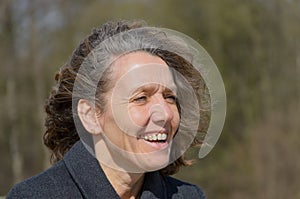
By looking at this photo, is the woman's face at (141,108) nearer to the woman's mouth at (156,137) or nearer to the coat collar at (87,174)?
the woman's mouth at (156,137)

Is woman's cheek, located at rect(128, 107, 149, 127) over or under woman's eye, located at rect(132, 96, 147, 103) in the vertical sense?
under

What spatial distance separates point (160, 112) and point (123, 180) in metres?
0.32

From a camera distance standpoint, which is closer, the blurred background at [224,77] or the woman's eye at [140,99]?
the woman's eye at [140,99]

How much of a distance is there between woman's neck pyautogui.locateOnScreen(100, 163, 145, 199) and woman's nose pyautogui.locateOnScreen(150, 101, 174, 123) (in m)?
0.27

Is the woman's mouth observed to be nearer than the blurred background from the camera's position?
Yes

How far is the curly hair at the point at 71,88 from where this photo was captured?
2482mm

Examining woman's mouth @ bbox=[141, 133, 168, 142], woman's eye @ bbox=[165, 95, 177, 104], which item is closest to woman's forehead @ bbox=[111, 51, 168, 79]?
woman's eye @ bbox=[165, 95, 177, 104]

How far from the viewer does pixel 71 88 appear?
254 cm

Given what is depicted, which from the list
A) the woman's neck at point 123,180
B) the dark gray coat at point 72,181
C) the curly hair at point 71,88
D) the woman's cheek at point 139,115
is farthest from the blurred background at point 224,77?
the woman's cheek at point 139,115

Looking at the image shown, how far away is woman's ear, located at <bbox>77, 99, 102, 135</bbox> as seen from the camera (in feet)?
7.87

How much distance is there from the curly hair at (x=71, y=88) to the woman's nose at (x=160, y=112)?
192 mm

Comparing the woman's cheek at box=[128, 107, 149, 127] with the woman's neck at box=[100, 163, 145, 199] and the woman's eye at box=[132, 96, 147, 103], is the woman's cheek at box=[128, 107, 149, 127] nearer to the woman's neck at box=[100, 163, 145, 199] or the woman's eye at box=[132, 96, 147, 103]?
the woman's eye at box=[132, 96, 147, 103]

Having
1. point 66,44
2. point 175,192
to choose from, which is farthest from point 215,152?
point 175,192

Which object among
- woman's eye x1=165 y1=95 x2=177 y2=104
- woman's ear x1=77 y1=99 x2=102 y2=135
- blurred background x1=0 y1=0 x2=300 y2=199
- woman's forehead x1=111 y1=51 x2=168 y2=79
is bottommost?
blurred background x1=0 y1=0 x2=300 y2=199
